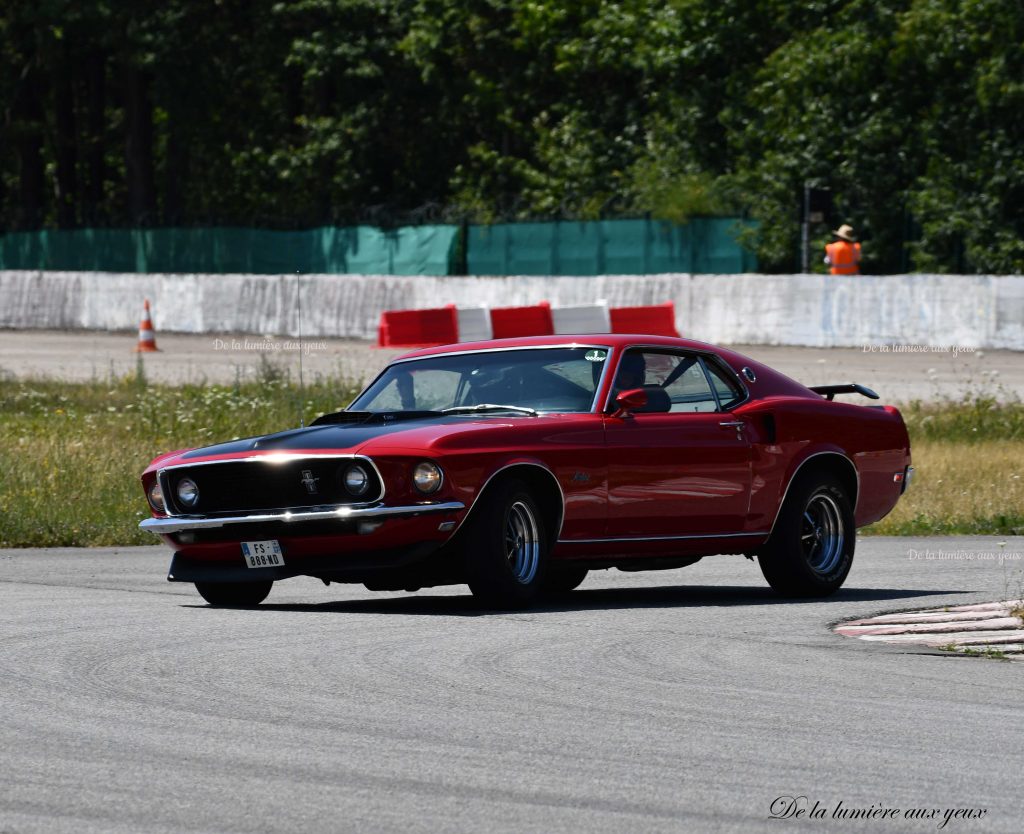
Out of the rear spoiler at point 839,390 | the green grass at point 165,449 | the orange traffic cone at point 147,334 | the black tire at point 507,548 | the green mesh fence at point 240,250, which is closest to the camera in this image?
the black tire at point 507,548

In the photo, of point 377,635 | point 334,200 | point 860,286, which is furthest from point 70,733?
point 334,200

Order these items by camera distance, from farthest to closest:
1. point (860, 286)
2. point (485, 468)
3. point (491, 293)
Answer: point (491, 293), point (860, 286), point (485, 468)

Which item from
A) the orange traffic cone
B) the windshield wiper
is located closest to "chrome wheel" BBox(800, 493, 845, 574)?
the windshield wiper

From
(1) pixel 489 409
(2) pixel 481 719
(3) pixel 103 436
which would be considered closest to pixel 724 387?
(1) pixel 489 409

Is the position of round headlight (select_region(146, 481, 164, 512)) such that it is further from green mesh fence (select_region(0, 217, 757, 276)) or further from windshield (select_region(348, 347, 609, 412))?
green mesh fence (select_region(0, 217, 757, 276))

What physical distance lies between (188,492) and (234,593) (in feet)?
1.94

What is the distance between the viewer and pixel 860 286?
3419 cm

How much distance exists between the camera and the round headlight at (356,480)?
9.91 m

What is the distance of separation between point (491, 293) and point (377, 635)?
1203 inches

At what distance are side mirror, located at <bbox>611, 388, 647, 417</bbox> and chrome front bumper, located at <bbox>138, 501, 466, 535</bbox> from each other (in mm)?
1261

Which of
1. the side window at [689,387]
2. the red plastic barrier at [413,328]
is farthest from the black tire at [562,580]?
the red plastic barrier at [413,328]

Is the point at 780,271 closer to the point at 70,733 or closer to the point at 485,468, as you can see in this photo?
the point at 485,468

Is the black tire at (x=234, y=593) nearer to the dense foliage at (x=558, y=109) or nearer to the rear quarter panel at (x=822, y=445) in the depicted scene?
the rear quarter panel at (x=822, y=445)

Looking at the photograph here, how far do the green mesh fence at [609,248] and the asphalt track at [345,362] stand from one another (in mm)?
6231
